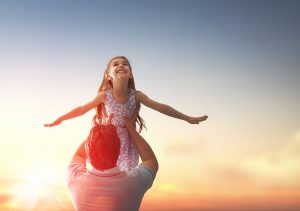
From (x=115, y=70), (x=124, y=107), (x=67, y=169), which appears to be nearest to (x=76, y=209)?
(x=67, y=169)

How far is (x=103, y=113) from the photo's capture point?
776cm

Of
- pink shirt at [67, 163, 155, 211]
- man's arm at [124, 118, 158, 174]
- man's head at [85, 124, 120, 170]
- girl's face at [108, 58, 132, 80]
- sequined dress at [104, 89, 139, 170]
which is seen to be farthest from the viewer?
sequined dress at [104, 89, 139, 170]

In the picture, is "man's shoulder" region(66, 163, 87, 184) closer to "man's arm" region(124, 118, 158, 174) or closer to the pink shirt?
the pink shirt

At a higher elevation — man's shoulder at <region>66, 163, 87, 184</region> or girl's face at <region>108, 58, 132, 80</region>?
girl's face at <region>108, 58, 132, 80</region>

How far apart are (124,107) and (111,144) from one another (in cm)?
410

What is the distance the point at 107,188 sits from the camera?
11.7ft

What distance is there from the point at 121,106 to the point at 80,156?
11.7 feet

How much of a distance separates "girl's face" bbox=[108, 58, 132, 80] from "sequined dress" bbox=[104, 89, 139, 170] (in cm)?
62

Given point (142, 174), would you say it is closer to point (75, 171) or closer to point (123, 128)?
point (75, 171)

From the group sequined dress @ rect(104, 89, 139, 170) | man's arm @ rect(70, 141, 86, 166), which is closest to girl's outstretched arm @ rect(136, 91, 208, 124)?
sequined dress @ rect(104, 89, 139, 170)

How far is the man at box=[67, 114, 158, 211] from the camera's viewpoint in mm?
3449

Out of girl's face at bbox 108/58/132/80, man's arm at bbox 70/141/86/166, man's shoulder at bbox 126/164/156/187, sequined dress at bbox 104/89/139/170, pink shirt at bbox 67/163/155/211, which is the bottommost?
pink shirt at bbox 67/163/155/211

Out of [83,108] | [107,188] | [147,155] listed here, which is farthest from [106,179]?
[83,108]

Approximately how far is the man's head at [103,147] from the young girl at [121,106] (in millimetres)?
3382
